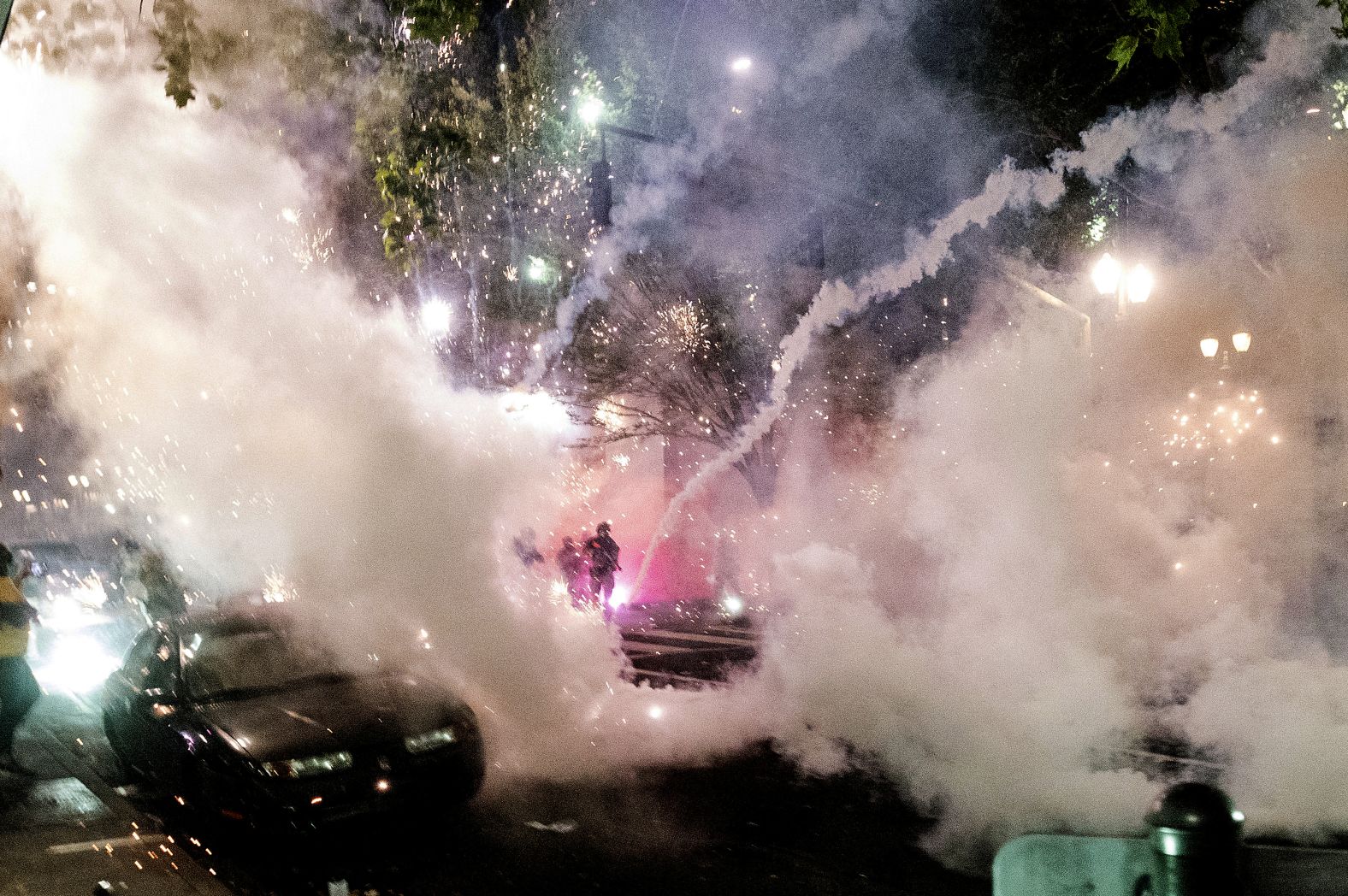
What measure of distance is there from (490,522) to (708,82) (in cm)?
653

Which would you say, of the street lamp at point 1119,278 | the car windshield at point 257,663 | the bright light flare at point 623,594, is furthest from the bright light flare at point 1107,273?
the bright light flare at point 623,594

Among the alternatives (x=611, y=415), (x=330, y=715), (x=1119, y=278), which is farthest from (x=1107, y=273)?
(x=330, y=715)

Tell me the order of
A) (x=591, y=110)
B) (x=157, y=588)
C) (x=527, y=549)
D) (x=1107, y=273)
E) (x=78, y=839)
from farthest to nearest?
1. (x=527, y=549)
2. (x=591, y=110)
3. (x=157, y=588)
4. (x=1107, y=273)
5. (x=78, y=839)

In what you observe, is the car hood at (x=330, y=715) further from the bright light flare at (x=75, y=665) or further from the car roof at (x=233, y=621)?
the bright light flare at (x=75, y=665)

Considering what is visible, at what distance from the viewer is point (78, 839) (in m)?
4.84

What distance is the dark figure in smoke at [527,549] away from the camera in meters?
11.9

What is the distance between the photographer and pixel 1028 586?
8.50 meters

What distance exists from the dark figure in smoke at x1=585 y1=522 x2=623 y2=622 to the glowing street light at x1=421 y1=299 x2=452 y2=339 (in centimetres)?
490

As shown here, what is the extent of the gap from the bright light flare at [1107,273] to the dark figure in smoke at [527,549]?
790 centimetres

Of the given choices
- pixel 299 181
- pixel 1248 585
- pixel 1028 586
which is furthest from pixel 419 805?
pixel 1248 585

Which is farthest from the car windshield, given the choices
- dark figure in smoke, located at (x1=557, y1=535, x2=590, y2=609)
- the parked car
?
dark figure in smoke, located at (x1=557, y1=535, x2=590, y2=609)

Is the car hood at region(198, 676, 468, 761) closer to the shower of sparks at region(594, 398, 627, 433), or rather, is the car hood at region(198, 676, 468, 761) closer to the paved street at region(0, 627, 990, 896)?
the paved street at region(0, 627, 990, 896)

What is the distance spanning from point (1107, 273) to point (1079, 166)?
210 centimetres

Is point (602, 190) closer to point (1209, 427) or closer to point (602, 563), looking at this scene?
point (602, 563)
